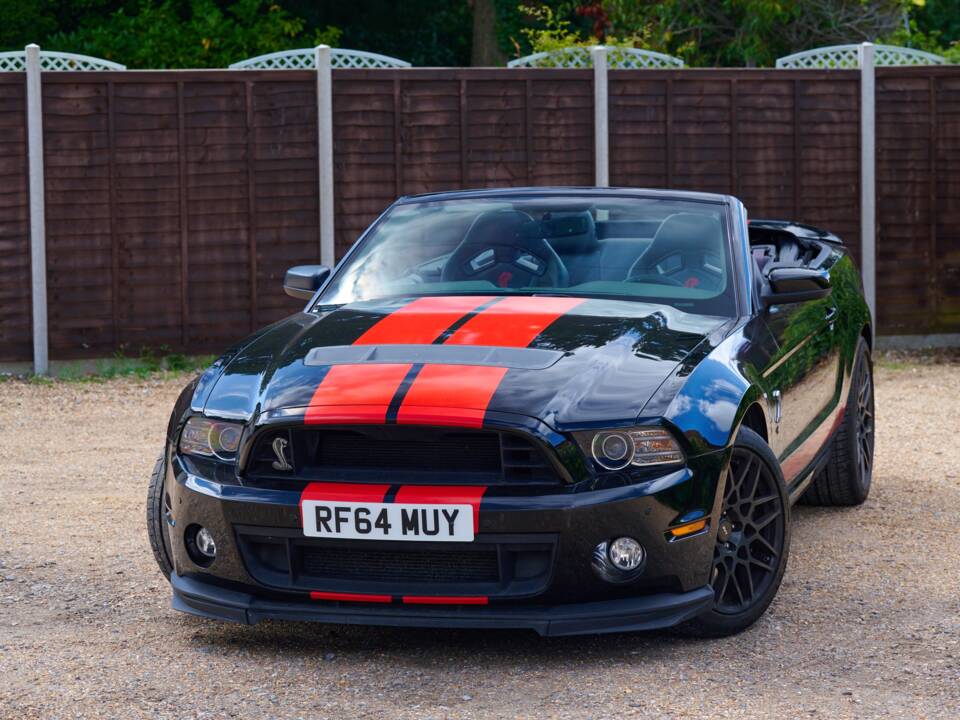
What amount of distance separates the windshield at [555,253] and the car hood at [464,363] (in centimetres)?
23

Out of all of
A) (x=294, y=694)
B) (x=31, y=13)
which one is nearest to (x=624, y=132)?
(x=294, y=694)

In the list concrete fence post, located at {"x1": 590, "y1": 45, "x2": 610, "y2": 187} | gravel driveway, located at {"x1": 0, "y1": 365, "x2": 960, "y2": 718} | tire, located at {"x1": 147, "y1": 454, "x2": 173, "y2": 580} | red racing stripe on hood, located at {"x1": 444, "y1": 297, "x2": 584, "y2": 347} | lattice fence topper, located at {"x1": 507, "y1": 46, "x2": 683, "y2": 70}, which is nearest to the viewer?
gravel driveway, located at {"x1": 0, "y1": 365, "x2": 960, "y2": 718}

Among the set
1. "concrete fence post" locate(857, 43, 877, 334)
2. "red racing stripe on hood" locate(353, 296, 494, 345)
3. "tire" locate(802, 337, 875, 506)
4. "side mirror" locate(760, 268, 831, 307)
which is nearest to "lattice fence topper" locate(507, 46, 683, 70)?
"concrete fence post" locate(857, 43, 877, 334)

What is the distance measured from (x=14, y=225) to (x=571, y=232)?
23.3ft

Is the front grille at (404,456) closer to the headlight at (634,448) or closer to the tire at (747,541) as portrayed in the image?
the headlight at (634,448)

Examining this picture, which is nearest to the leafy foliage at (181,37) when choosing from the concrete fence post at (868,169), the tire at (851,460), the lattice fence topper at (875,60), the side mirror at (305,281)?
the lattice fence topper at (875,60)

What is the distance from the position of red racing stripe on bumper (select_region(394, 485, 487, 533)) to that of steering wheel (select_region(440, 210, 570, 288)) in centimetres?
149

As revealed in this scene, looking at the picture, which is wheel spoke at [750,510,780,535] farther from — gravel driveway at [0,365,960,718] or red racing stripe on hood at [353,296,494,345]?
red racing stripe on hood at [353,296,494,345]

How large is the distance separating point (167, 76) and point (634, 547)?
28.1 feet

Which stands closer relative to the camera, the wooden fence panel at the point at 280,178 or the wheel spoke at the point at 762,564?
the wheel spoke at the point at 762,564

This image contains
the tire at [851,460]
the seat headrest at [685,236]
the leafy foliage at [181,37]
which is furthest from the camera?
the leafy foliage at [181,37]

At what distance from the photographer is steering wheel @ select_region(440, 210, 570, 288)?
5535mm

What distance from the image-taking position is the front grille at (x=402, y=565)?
13.8 ft

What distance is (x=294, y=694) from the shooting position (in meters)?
4.10
